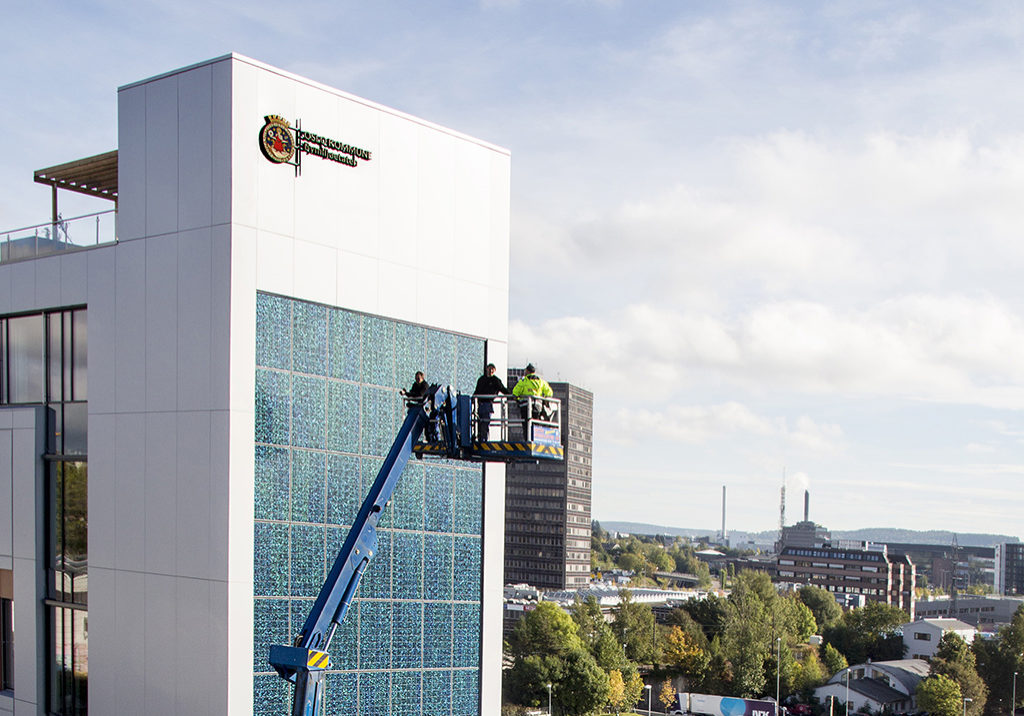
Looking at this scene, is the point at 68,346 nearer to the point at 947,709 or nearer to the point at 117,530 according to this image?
the point at 117,530

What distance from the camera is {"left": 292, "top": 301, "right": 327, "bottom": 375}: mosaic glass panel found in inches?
1057

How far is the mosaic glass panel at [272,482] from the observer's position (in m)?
25.6

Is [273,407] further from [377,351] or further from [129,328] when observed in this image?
[129,328]

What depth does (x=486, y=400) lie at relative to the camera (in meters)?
21.8

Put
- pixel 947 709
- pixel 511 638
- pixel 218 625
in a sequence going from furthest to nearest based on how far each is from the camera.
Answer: pixel 511 638 → pixel 947 709 → pixel 218 625

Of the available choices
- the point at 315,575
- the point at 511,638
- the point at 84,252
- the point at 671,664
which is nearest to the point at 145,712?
the point at 315,575

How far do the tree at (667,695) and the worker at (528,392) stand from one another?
83942 millimetres

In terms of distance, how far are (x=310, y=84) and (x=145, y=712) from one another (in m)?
17.8

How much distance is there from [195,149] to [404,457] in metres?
10.7

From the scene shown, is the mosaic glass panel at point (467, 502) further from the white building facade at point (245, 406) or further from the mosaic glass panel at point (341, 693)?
the mosaic glass panel at point (341, 693)

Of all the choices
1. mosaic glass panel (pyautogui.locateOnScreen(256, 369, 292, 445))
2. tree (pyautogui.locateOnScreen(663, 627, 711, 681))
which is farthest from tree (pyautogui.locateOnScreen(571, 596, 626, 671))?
mosaic glass panel (pyautogui.locateOnScreen(256, 369, 292, 445))

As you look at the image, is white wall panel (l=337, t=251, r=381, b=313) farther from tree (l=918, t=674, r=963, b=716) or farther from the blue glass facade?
tree (l=918, t=674, r=963, b=716)

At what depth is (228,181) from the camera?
25297 millimetres

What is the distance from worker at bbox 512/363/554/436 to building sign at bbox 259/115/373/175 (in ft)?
33.1
